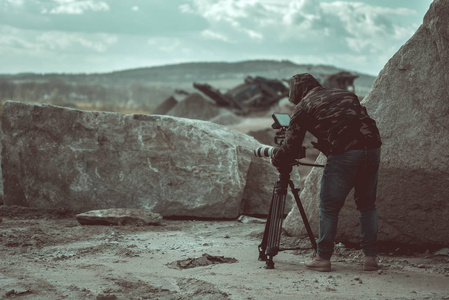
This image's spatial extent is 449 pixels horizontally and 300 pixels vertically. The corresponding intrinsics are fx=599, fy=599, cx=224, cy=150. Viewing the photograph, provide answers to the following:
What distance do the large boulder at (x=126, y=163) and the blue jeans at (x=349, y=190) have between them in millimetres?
3318

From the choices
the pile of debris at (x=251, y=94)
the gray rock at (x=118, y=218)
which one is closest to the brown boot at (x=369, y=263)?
the gray rock at (x=118, y=218)

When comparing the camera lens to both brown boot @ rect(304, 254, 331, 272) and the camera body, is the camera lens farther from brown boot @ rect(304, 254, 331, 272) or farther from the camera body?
brown boot @ rect(304, 254, 331, 272)

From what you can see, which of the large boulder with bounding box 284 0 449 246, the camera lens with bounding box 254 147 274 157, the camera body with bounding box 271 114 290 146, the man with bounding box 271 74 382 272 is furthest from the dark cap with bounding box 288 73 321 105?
the large boulder with bounding box 284 0 449 246

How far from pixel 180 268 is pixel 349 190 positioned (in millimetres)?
1702

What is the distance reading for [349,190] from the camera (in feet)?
16.7

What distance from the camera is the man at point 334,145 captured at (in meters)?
4.95

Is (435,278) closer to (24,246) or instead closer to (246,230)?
(246,230)

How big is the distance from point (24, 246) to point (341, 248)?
3.37m

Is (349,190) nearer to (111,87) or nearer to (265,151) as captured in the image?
(265,151)

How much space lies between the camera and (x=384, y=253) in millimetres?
6031

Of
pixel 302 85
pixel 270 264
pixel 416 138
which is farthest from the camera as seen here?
pixel 416 138

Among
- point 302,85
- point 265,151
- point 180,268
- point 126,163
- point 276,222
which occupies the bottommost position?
point 180,268

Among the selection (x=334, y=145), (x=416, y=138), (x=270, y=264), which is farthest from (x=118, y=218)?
(x=416, y=138)

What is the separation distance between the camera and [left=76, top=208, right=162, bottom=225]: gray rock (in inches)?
302
